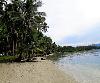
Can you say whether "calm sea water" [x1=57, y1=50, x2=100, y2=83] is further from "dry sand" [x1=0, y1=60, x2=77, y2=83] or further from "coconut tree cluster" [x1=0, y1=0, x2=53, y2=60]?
"coconut tree cluster" [x1=0, y1=0, x2=53, y2=60]

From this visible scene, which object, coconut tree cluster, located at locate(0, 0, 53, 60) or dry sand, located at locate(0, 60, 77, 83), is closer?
dry sand, located at locate(0, 60, 77, 83)

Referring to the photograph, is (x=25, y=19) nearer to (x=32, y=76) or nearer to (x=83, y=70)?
(x=83, y=70)

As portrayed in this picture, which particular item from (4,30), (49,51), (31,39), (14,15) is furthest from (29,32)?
(49,51)

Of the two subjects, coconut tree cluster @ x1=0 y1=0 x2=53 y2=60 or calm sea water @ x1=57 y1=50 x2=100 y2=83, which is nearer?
calm sea water @ x1=57 y1=50 x2=100 y2=83

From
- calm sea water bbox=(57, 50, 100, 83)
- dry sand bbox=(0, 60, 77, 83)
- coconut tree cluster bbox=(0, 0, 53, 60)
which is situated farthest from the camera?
coconut tree cluster bbox=(0, 0, 53, 60)

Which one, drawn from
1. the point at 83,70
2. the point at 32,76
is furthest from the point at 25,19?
the point at 32,76

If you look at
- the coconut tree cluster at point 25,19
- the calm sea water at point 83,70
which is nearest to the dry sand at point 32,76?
the calm sea water at point 83,70

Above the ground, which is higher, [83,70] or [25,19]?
[25,19]

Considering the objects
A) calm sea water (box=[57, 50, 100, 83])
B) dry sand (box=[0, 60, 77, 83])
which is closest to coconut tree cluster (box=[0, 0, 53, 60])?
calm sea water (box=[57, 50, 100, 83])

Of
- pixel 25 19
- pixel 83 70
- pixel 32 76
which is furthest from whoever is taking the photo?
pixel 25 19

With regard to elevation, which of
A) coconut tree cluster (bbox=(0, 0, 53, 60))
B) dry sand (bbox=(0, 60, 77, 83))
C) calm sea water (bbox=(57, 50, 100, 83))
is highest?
coconut tree cluster (bbox=(0, 0, 53, 60))

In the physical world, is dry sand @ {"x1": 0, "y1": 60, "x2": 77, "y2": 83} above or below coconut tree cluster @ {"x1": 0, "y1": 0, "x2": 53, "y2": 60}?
below

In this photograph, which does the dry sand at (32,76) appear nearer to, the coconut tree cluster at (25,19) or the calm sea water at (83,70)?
the calm sea water at (83,70)

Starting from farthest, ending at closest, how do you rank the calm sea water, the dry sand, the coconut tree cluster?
the coconut tree cluster → the calm sea water → the dry sand
